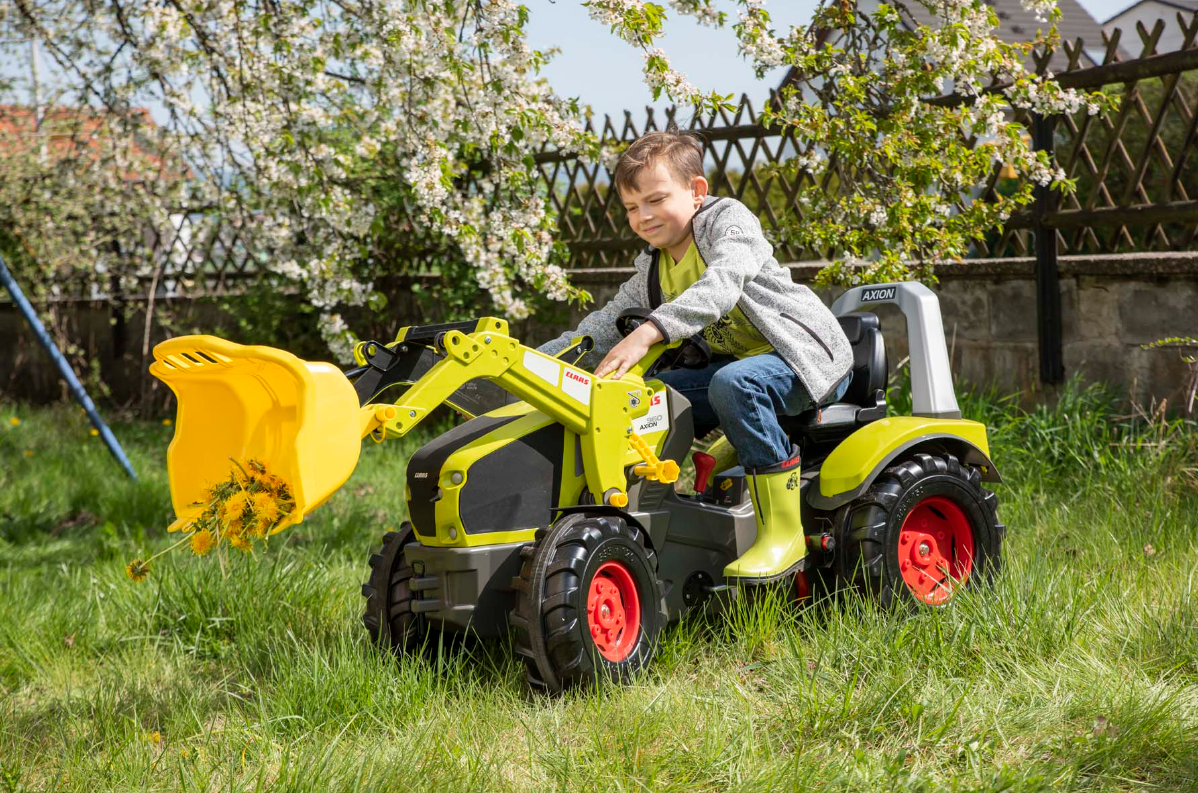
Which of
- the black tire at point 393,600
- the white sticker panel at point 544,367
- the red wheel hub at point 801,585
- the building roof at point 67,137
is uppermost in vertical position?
the building roof at point 67,137

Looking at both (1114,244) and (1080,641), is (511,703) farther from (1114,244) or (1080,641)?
(1114,244)

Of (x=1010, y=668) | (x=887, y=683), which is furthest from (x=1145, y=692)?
(x=887, y=683)

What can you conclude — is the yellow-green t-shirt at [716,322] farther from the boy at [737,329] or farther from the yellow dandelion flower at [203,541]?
the yellow dandelion flower at [203,541]

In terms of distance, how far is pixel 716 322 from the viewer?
10.8 ft

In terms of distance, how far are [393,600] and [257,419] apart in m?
0.76

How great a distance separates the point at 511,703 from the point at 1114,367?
11.8 feet

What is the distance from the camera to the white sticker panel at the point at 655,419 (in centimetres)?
309

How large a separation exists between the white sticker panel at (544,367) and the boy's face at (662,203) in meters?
0.62

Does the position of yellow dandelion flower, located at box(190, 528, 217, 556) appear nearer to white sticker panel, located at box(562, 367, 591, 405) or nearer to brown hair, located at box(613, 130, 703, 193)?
white sticker panel, located at box(562, 367, 591, 405)

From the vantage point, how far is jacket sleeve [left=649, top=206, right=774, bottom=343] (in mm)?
2977

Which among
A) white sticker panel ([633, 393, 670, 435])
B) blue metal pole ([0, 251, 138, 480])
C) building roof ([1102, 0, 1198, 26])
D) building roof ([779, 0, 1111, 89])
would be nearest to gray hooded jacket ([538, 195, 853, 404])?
white sticker panel ([633, 393, 670, 435])

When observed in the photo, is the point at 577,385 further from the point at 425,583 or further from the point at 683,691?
the point at 683,691

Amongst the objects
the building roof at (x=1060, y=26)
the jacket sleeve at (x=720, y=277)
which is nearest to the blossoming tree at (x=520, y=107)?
the jacket sleeve at (x=720, y=277)

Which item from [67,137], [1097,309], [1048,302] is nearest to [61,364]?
[67,137]
